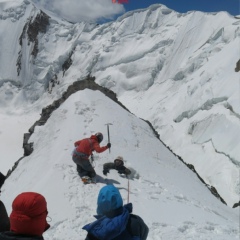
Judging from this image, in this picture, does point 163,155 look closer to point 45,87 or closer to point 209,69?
point 209,69

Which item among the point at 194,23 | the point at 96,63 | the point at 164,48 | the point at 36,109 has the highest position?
the point at 194,23

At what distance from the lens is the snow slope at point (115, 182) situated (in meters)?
8.52

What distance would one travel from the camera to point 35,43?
231 feet

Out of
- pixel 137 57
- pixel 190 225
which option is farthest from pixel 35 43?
pixel 190 225

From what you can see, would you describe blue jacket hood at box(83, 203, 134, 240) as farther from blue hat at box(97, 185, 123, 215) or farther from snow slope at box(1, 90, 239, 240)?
snow slope at box(1, 90, 239, 240)

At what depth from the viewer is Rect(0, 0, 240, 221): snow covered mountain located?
92.4 feet

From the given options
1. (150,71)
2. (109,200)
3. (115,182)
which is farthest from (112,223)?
(150,71)

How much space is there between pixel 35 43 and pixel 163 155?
58.7 m

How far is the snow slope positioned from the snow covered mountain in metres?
8.83

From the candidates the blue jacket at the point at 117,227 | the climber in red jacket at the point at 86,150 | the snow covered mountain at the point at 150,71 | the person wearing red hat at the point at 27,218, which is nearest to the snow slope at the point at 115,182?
the climber in red jacket at the point at 86,150

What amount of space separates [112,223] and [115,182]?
6.78 m

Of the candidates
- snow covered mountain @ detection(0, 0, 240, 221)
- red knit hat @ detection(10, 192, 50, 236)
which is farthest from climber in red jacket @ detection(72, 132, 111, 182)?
snow covered mountain @ detection(0, 0, 240, 221)

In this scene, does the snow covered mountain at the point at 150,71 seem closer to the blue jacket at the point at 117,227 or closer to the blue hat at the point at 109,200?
the blue jacket at the point at 117,227

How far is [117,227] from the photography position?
3.89 meters
